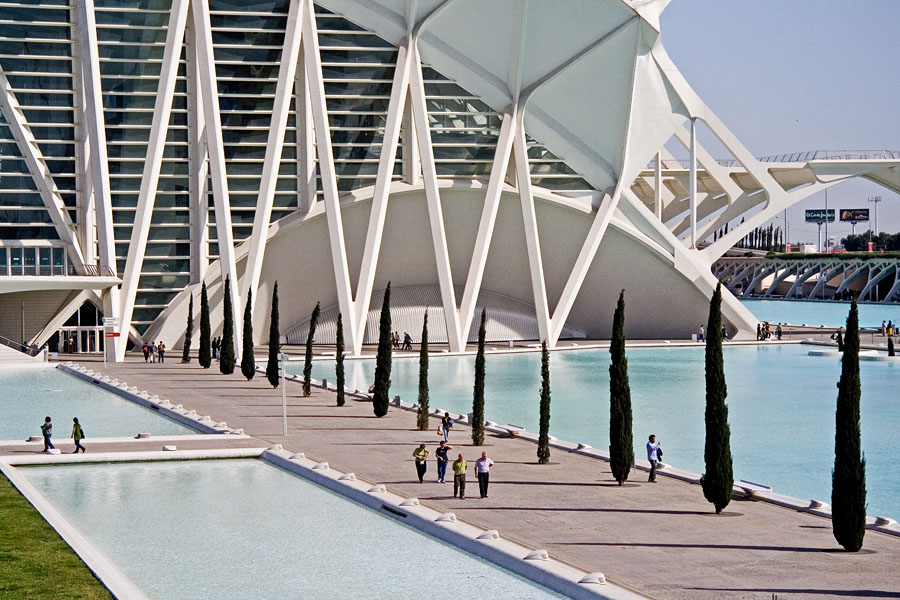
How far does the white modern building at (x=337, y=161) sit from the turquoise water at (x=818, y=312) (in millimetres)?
22497

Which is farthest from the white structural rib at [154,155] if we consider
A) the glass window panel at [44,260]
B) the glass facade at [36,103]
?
the glass facade at [36,103]

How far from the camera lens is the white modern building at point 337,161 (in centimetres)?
5359

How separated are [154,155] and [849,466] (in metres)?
39.2

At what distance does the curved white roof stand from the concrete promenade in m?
27.9

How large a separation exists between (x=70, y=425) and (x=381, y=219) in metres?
24.3

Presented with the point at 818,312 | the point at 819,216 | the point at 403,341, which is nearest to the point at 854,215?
the point at 819,216

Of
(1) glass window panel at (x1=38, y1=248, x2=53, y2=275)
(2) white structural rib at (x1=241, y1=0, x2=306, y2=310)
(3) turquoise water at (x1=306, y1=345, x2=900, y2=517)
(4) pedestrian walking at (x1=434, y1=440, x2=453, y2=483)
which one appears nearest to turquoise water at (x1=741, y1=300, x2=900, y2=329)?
(3) turquoise water at (x1=306, y1=345, x2=900, y2=517)

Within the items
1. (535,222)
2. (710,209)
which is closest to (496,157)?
(535,222)

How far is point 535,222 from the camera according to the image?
57.3 metres

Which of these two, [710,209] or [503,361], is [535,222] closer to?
[503,361]

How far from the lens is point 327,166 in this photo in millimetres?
53594

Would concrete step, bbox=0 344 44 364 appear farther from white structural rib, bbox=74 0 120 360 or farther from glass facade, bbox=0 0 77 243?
glass facade, bbox=0 0 77 243

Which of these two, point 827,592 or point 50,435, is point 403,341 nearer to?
point 50,435

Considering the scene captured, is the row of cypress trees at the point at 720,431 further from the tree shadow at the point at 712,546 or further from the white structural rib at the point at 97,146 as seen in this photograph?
the white structural rib at the point at 97,146
